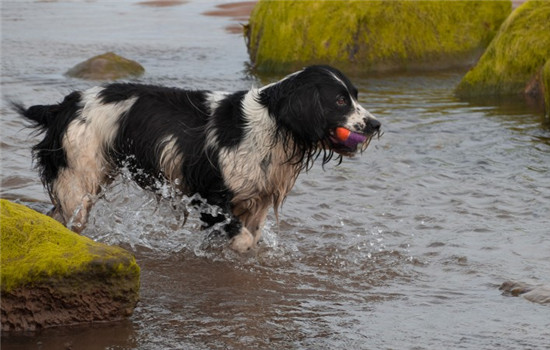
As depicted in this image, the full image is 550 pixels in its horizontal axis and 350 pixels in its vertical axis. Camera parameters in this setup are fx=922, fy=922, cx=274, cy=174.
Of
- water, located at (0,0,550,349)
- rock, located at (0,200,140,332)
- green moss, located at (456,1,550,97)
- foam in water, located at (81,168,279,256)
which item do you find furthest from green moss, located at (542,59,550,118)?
rock, located at (0,200,140,332)

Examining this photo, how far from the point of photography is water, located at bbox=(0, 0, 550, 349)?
4824mm

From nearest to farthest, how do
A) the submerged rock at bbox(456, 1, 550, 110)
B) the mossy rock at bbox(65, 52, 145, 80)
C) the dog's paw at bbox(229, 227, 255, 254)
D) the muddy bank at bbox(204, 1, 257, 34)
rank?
the dog's paw at bbox(229, 227, 255, 254) < the submerged rock at bbox(456, 1, 550, 110) < the mossy rock at bbox(65, 52, 145, 80) < the muddy bank at bbox(204, 1, 257, 34)

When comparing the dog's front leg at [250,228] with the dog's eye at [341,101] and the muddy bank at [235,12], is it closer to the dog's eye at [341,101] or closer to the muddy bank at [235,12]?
the dog's eye at [341,101]

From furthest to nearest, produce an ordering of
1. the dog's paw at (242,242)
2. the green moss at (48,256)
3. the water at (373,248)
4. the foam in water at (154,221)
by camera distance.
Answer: the foam in water at (154,221) < the dog's paw at (242,242) < the water at (373,248) < the green moss at (48,256)

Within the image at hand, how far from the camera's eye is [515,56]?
1145 centimetres

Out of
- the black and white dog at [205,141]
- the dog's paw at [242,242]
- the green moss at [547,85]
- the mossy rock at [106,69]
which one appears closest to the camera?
the black and white dog at [205,141]

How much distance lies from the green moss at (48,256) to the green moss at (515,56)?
7.82 m

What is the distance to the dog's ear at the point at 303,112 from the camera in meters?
5.54

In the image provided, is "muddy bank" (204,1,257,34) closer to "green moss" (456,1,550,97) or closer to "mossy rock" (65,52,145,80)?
"mossy rock" (65,52,145,80)

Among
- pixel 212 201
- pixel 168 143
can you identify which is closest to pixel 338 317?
pixel 212 201

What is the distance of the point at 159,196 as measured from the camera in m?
6.14

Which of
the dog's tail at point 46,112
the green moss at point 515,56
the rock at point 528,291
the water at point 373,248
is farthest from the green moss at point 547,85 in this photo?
the dog's tail at point 46,112

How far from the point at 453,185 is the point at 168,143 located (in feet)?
10.3

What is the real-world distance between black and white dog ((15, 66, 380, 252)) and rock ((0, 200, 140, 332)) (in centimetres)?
116
